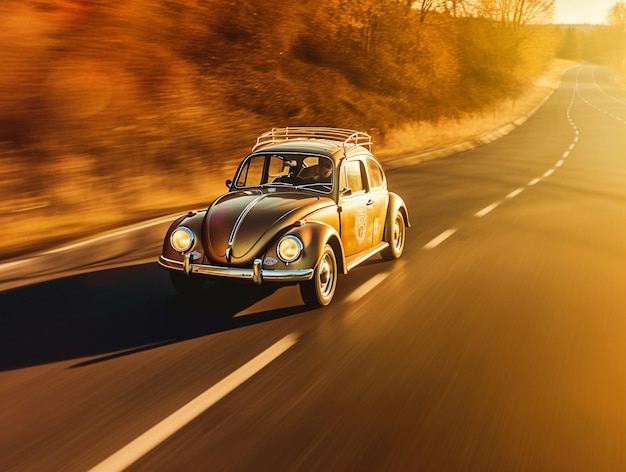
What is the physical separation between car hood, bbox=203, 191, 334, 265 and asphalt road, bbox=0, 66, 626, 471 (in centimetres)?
57

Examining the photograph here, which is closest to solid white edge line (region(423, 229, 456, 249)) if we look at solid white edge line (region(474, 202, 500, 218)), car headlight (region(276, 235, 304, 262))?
solid white edge line (region(474, 202, 500, 218))

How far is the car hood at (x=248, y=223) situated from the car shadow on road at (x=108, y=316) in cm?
57

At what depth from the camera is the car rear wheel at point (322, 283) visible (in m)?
6.54

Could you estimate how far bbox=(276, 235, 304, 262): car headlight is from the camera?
20.9ft

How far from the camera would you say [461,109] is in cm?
4400

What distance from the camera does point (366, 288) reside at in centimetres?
751

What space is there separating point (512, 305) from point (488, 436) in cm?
310

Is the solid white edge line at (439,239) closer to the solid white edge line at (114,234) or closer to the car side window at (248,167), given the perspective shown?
the car side window at (248,167)

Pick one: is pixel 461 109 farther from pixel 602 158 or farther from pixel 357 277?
pixel 357 277

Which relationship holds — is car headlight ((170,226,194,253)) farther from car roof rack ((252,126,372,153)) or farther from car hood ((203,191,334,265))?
car roof rack ((252,126,372,153))

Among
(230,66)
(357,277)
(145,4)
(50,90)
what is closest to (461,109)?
(230,66)

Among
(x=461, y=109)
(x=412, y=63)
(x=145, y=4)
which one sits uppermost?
(x=145, y=4)

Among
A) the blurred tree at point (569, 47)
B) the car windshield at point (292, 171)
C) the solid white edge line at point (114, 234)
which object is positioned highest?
the car windshield at point (292, 171)

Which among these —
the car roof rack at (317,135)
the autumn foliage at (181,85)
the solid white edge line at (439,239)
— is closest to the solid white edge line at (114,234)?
the autumn foliage at (181,85)
